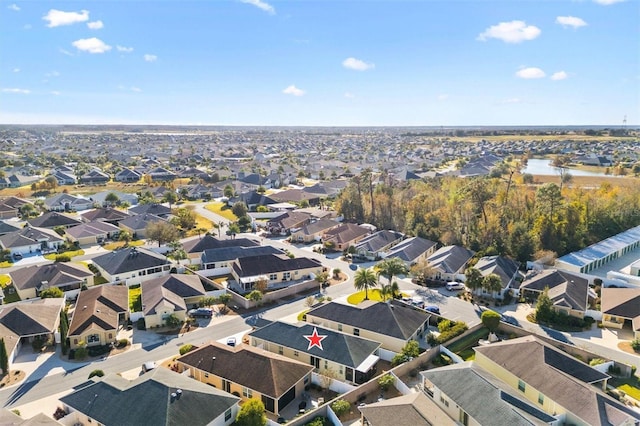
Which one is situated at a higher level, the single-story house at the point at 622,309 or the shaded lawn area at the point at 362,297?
the single-story house at the point at 622,309

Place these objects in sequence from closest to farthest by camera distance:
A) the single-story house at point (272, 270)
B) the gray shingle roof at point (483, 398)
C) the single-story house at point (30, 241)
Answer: the gray shingle roof at point (483, 398) → the single-story house at point (272, 270) → the single-story house at point (30, 241)

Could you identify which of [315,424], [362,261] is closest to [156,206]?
[362,261]

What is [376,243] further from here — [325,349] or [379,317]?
[325,349]

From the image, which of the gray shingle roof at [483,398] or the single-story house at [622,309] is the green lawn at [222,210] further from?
the gray shingle roof at [483,398]

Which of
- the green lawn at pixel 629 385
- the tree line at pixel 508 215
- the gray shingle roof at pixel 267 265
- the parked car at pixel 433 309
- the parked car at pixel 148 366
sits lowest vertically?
the green lawn at pixel 629 385

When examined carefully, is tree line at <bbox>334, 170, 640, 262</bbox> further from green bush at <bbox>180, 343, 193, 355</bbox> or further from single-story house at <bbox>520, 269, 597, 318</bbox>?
green bush at <bbox>180, 343, 193, 355</bbox>

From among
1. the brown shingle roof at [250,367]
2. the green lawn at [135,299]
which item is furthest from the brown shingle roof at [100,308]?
the brown shingle roof at [250,367]
